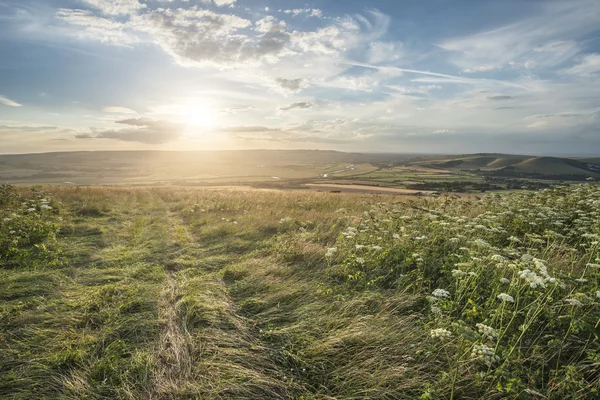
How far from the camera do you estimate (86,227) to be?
40.4 ft

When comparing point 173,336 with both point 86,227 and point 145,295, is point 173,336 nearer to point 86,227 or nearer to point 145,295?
point 145,295

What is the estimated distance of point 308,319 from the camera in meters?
5.18

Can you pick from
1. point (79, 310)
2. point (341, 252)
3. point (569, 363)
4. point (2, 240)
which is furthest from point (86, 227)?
point (569, 363)

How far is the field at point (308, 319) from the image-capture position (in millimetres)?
3814

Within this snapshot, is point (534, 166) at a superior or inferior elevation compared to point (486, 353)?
superior

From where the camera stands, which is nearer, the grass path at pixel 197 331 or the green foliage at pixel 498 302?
the green foliage at pixel 498 302

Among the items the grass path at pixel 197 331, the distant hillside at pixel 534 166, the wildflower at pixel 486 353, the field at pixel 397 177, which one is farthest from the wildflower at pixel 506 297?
the distant hillside at pixel 534 166

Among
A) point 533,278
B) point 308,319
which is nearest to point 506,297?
point 533,278

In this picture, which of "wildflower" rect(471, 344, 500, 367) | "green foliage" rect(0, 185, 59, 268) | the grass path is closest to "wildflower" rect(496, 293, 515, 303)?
"wildflower" rect(471, 344, 500, 367)

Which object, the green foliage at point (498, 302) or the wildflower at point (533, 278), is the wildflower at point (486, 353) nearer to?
the green foliage at point (498, 302)

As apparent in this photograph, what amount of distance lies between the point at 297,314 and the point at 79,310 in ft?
13.8

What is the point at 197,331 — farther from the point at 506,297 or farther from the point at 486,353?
the point at 506,297

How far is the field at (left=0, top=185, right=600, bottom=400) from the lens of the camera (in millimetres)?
3814

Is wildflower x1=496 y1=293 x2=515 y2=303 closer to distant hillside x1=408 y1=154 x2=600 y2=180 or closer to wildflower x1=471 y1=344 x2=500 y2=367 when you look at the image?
wildflower x1=471 y1=344 x2=500 y2=367
